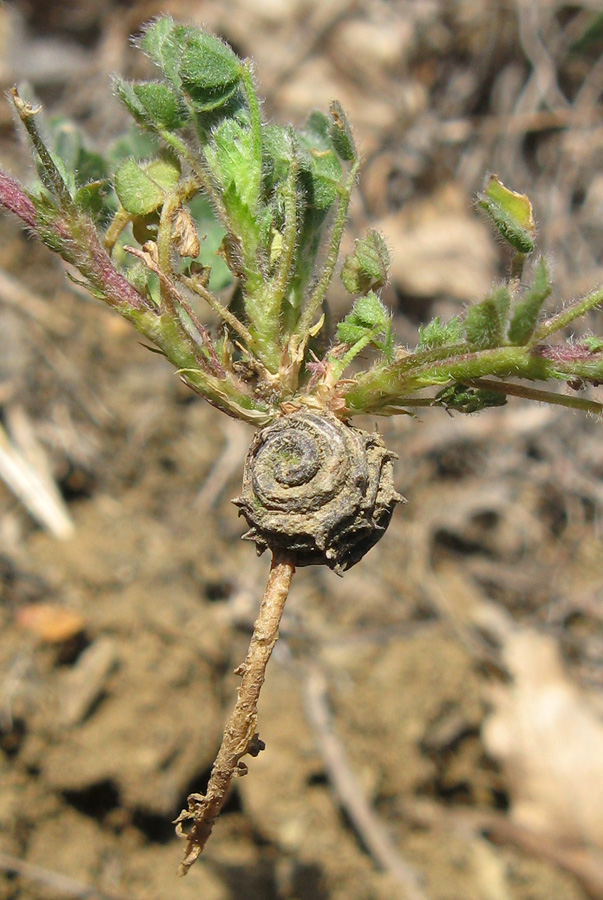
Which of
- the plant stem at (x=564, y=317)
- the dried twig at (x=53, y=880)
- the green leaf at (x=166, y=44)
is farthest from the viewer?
the dried twig at (x=53, y=880)

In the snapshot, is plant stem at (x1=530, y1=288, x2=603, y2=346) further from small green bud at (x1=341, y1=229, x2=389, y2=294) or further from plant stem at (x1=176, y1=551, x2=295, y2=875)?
plant stem at (x1=176, y1=551, x2=295, y2=875)

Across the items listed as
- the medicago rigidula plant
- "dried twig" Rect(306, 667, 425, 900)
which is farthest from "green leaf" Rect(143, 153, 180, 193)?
"dried twig" Rect(306, 667, 425, 900)

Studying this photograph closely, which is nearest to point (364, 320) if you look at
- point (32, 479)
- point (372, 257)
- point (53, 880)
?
point (372, 257)

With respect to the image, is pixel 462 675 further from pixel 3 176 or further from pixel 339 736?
→ pixel 3 176

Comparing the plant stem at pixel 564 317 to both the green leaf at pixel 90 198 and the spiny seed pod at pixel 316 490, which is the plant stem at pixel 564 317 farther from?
the green leaf at pixel 90 198

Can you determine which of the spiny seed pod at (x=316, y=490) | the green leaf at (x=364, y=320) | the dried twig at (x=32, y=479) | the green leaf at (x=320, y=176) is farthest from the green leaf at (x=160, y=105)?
the dried twig at (x=32, y=479)

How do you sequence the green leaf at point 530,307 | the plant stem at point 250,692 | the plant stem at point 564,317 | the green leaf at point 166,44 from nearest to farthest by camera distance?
the green leaf at point 530,307 → the plant stem at point 564,317 → the plant stem at point 250,692 → the green leaf at point 166,44

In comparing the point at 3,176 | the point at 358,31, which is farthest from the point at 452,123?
the point at 3,176
